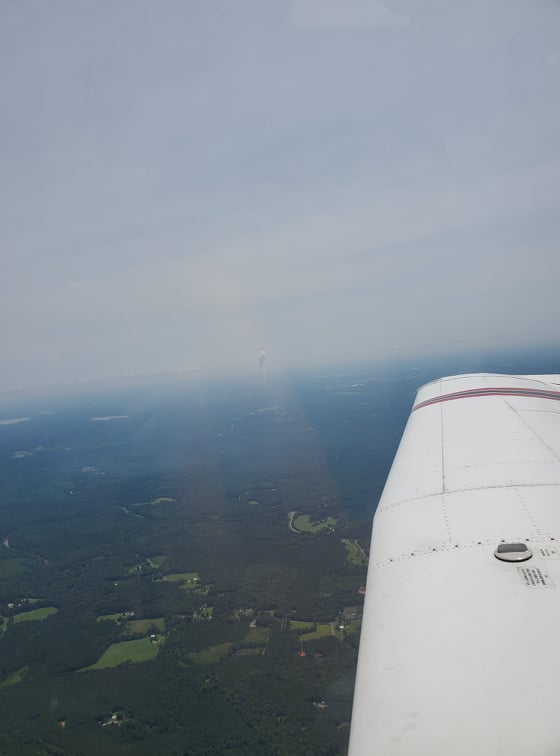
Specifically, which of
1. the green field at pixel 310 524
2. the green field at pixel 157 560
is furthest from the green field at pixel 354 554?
the green field at pixel 157 560

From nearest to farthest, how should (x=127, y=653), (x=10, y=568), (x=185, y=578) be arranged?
(x=127, y=653) < (x=185, y=578) < (x=10, y=568)

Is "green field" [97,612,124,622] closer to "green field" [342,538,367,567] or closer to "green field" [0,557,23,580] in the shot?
"green field" [0,557,23,580]

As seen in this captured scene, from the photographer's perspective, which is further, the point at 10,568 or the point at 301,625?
the point at 10,568

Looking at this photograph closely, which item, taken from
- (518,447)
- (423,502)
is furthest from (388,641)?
(518,447)

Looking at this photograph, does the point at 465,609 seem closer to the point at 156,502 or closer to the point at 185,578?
the point at 185,578

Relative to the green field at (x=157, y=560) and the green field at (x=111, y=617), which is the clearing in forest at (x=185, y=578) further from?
the green field at (x=111, y=617)

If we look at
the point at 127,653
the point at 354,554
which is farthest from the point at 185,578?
the point at 354,554
